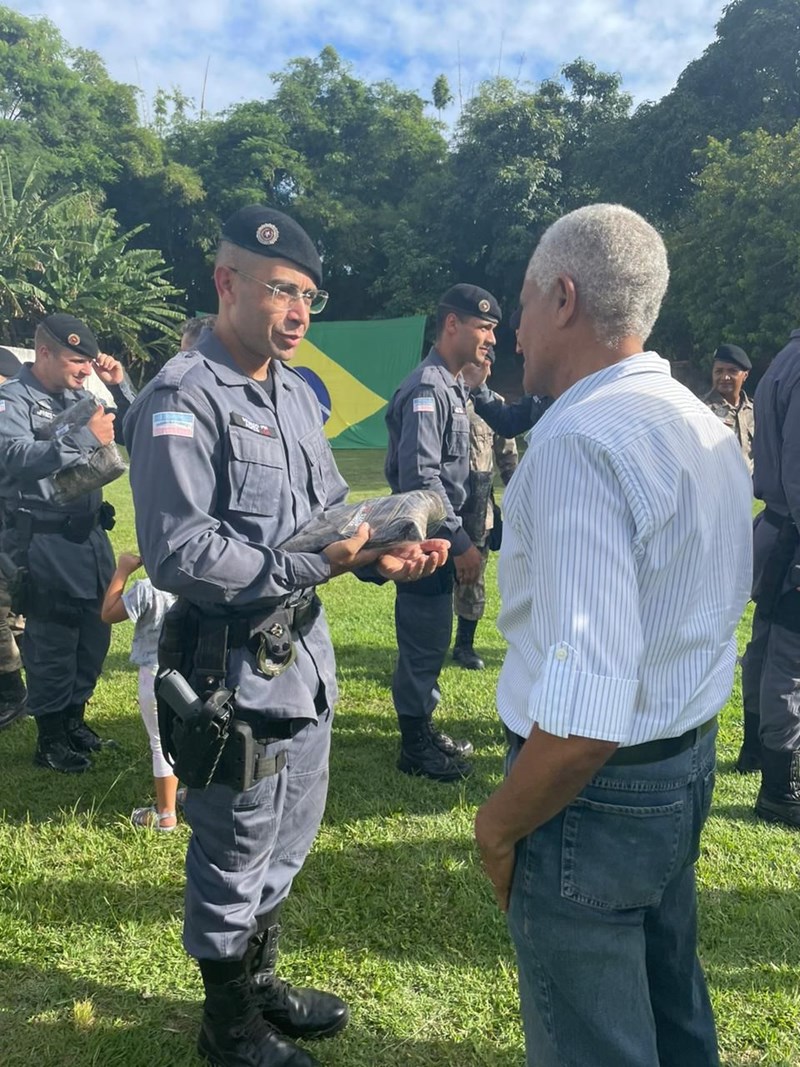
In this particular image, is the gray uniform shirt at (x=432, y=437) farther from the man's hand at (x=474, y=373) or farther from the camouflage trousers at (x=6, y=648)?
the camouflage trousers at (x=6, y=648)

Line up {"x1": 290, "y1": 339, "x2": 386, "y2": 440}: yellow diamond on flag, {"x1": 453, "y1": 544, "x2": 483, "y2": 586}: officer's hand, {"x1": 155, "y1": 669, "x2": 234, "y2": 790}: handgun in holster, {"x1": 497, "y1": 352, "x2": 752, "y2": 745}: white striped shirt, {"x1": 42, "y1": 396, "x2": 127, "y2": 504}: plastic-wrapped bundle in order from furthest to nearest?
{"x1": 290, "y1": 339, "x2": 386, "y2": 440}: yellow diamond on flag
{"x1": 453, "y1": 544, "x2": 483, "y2": 586}: officer's hand
{"x1": 42, "y1": 396, "x2": 127, "y2": 504}: plastic-wrapped bundle
{"x1": 155, "y1": 669, "x2": 234, "y2": 790}: handgun in holster
{"x1": 497, "y1": 352, "x2": 752, "y2": 745}: white striped shirt

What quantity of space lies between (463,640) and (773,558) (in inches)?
108

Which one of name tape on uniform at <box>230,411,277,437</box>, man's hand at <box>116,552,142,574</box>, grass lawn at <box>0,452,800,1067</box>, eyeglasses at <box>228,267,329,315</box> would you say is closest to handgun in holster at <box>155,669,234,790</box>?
name tape on uniform at <box>230,411,277,437</box>

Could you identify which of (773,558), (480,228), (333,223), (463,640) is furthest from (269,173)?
(773,558)

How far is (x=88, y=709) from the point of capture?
4.80 meters

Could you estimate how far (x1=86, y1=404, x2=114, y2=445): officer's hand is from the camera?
393 centimetres

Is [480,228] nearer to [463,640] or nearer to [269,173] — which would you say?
[269,173]

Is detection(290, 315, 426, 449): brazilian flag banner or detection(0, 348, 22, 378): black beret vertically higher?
detection(290, 315, 426, 449): brazilian flag banner

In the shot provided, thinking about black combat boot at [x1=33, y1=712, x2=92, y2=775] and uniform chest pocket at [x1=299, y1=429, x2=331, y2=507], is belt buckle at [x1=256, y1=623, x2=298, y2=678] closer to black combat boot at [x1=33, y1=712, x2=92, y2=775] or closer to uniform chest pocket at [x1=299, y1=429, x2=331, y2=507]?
uniform chest pocket at [x1=299, y1=429, x2=331, y2=507]

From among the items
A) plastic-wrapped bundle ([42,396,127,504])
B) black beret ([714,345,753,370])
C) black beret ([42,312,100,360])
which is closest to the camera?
plastic-wrapped bundle ([42,396,127,504])

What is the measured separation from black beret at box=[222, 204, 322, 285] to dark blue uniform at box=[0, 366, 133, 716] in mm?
1948

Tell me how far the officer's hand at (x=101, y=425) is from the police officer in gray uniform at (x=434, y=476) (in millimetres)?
1385

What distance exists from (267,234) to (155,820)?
96.9 inches

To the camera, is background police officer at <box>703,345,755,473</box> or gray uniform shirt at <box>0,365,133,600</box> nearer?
gray uniform shirt at <box>0,365,133,600</box>
